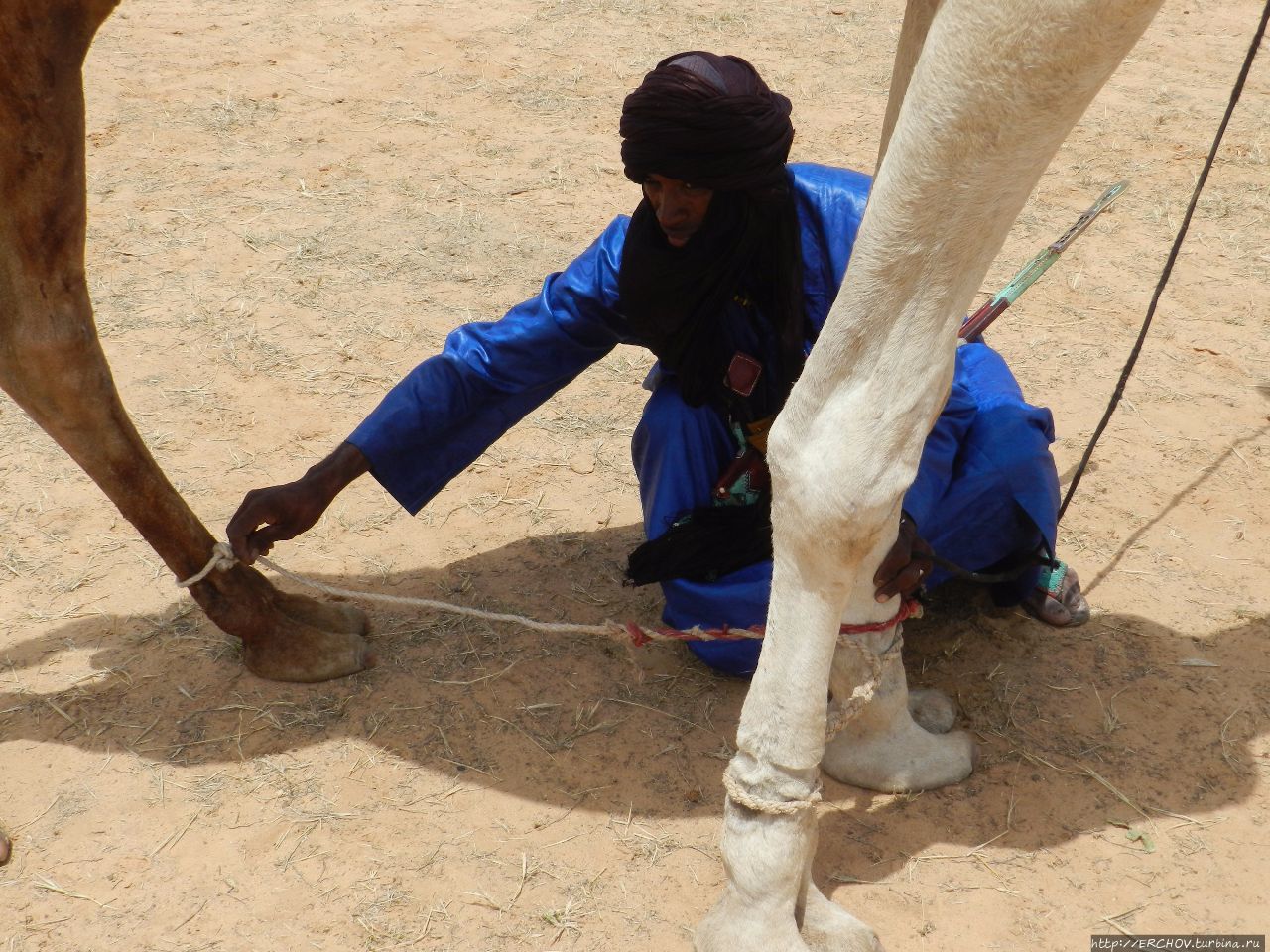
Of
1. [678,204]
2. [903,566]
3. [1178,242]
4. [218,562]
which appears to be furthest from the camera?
[1178,242]

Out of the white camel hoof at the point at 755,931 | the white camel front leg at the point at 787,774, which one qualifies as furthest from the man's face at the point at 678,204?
the white camel hoof at the point at 755,931

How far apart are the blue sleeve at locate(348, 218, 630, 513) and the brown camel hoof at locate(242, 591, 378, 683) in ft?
1.13

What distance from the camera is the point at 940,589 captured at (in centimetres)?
312

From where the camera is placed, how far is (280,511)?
2.59 metres

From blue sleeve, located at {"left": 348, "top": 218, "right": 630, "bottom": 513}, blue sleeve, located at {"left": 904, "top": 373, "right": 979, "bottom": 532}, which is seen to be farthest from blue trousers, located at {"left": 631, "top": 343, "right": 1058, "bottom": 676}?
blue sleeve, located at {"left": 348, "top": 218, "right": 630, "bottom": 513}

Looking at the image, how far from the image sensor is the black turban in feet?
7.67

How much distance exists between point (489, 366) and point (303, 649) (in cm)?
77

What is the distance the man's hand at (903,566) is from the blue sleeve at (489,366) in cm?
86

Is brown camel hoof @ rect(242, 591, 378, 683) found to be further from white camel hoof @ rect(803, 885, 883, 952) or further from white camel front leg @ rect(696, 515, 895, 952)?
white camel hoof @ rect(803, 885, 883, 952)

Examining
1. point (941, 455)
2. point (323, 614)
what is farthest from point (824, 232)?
point (323, 614)

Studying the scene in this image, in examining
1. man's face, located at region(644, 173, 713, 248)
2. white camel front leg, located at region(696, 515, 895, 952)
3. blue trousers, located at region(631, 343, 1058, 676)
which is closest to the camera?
white camel front leg, located at region(696, 515, 895, 952)

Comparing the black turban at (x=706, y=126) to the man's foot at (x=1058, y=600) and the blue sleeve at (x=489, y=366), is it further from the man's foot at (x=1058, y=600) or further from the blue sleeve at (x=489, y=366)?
the man's foot at (x=1058, y=600)

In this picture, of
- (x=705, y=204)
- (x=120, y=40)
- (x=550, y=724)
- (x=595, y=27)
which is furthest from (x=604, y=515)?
(x=120, y=40)

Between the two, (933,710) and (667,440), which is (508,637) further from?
(933,710)
